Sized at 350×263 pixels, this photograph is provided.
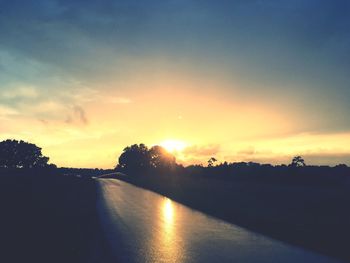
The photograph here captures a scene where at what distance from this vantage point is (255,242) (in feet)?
50.3

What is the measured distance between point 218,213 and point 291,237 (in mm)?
9392

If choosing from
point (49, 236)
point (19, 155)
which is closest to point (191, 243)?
point (49, 236)

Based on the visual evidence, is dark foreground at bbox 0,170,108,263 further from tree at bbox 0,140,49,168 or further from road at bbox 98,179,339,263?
tree at bbox 0,140,49,168

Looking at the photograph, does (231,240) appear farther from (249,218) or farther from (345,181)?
(345,181)

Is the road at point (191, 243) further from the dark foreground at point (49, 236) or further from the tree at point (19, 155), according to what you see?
the tree at point (19, 155)

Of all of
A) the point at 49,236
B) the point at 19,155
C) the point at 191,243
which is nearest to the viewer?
the point at 191,243

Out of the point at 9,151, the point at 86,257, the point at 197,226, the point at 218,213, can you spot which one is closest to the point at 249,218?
the point at 218,213

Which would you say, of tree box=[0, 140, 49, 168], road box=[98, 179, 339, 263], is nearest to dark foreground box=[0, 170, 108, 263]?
road box=[98, 179, 339, 263]

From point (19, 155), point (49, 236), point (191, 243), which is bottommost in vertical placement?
point (49, 236)

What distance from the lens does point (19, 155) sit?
17862 cm

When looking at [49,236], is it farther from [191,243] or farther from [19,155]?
[19,155]

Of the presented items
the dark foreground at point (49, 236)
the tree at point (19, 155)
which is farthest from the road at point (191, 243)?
the tree at point (19, 155)

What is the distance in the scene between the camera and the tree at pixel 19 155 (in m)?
175

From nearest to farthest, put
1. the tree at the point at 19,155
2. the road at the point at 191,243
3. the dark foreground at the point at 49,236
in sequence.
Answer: the road at the point at 191,243 → the dark foreground at the point at 49,236 → the tree at the point at 19,155
